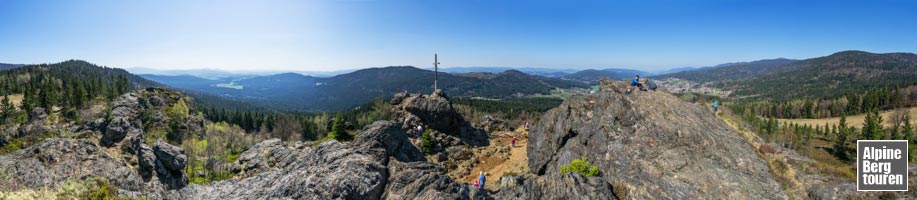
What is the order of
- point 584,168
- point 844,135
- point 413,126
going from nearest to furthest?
1. point 584,168
2. point 413,126
3. point 844,135

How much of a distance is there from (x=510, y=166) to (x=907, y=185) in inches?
1139

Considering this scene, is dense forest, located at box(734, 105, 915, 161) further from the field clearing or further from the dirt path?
the dirt path

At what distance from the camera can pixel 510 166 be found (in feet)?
132

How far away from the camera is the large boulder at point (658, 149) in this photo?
17078mm

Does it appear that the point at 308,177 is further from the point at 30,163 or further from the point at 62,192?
the point at 30,163

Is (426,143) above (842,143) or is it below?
above

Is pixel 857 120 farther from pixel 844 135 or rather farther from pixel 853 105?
pixel 844 135

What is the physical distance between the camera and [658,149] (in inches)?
837

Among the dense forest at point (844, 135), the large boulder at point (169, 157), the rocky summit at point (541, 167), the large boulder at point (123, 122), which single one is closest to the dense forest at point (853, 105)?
the dense forest at point (844, 135)

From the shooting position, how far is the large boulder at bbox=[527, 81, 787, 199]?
17078mm

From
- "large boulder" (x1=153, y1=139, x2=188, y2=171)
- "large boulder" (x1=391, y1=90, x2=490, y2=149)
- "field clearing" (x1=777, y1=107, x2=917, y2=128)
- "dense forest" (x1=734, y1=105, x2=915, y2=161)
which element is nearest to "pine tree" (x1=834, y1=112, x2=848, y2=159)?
"dense forest" (x1=734, y1=105, x2=915, y2=161)

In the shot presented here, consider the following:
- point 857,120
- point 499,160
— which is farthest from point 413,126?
point 857,120

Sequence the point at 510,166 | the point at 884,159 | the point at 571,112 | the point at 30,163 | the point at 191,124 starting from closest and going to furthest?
the point at 30,163
the point at 884,159
the point at 571,112
the point at 510,166
the point at 191,124

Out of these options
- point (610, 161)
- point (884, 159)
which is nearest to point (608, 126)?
point (610, 161)
